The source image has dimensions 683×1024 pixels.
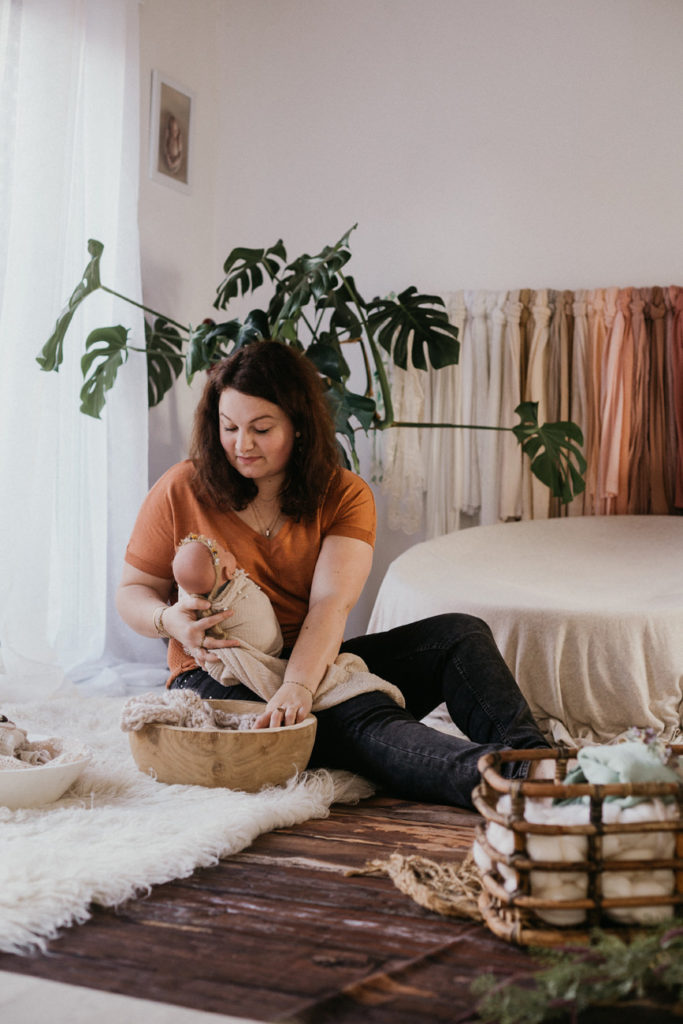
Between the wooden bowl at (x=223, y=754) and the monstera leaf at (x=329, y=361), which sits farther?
the monstera leaf at (x=329, y=361)

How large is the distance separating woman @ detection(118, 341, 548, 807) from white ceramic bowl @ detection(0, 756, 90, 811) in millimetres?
311

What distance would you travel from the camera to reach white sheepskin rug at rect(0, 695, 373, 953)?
112 centimetres

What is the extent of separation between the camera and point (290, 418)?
1888 millimetres

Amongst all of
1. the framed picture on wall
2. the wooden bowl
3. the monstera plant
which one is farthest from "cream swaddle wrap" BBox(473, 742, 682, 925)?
the framed picture on wall

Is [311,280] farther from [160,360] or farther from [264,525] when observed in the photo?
[264,525]

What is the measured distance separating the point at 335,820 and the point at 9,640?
5.17 feet

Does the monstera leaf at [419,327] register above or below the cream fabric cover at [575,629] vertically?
above

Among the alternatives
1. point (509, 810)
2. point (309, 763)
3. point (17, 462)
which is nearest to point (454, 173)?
point (17, 462)

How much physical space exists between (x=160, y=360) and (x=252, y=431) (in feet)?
6.00

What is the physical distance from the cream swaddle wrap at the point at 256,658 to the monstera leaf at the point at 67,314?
1337 mm

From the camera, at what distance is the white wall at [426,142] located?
12.1ft

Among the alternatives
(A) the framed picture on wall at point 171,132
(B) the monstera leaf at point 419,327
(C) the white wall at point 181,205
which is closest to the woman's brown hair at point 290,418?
(B) the monstera leaf at point 419,327

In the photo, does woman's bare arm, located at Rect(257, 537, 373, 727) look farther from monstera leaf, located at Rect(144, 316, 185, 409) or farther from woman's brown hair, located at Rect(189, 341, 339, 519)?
monstera leaf, located at Rect(144, 316, 185, 409)

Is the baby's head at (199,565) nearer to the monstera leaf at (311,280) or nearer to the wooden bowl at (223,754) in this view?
the wooden bowl at (223,754)
